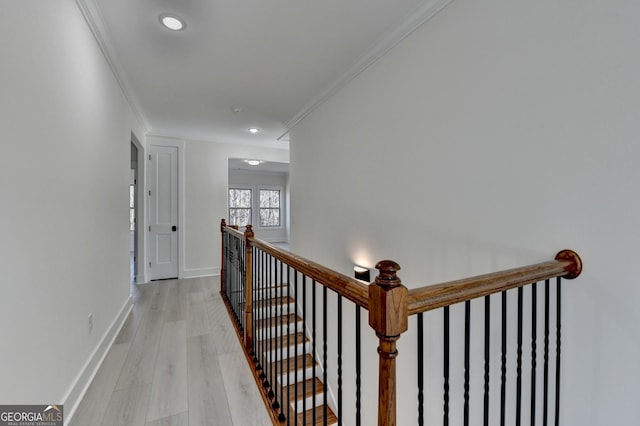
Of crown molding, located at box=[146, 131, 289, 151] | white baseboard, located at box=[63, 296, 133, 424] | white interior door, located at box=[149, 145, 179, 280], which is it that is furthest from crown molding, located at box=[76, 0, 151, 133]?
white baseboard, located at box=[63, 296, 133, 424]

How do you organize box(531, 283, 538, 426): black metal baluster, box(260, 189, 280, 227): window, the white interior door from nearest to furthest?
box(531, 283, 538, 426): black metal baluster < the white interior door < box(260, 189, 280, 227): window

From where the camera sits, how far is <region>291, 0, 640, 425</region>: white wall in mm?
1037

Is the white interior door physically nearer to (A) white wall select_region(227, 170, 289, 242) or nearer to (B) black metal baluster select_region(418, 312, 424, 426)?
(A) white wall select_region(227, 170, 289, 242)

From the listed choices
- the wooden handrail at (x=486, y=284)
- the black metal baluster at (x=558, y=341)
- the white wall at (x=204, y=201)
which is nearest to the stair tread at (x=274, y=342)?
the wooden handrail at (x=486, y=284)

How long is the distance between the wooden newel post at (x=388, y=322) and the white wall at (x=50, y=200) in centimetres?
143

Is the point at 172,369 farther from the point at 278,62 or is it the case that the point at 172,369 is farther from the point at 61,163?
the point at 278,62

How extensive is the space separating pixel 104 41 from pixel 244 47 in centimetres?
105

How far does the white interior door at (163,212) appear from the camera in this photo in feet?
15.4

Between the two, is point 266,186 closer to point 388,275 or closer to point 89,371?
point 89,371

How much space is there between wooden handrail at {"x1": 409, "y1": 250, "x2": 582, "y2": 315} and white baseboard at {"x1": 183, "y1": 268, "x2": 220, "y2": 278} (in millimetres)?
4896

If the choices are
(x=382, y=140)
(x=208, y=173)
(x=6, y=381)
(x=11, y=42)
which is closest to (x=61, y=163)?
(x=11, y=42)

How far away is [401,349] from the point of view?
6.88ft

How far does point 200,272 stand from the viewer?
5.00 metres

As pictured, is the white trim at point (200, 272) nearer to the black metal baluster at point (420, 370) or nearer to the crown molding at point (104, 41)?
the crown molding at point (104, 41)
